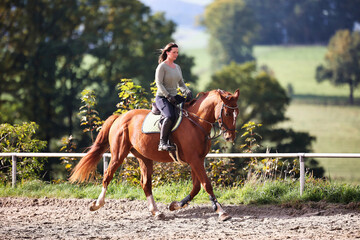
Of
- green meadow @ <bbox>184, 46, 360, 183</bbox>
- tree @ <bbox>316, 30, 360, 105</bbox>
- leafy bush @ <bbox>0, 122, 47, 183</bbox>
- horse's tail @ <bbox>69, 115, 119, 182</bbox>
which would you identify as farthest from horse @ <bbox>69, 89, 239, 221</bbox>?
tree @ <bbox>316, 30, 360, 105</bbox>

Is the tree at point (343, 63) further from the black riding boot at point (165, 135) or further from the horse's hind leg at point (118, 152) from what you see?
the black riding boot at point (165, 135)

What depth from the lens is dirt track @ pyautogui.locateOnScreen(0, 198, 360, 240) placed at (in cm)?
668

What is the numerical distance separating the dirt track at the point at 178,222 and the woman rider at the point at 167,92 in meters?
1.35

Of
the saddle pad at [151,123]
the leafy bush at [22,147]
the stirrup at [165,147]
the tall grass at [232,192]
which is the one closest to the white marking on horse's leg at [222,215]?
the stirrup at [165,147]

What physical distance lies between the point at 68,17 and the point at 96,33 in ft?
7.28

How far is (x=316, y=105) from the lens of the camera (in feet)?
173

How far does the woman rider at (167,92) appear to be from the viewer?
7680 millimetres

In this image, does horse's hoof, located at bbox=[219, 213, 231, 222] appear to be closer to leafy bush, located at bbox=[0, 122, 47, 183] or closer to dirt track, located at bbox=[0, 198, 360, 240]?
dirt track, located at bbox=[0, 198, 360, 240]

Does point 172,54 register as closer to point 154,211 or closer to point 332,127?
point 154,211

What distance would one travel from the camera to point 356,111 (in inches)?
1886

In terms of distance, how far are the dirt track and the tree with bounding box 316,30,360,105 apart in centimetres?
3924

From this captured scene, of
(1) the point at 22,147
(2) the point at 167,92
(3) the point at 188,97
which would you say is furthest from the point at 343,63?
(2) the point at 167,92

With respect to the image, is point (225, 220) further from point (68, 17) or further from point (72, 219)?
point (68, 17)

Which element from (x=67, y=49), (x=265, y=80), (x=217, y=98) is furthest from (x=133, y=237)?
(x=265, y=80)
